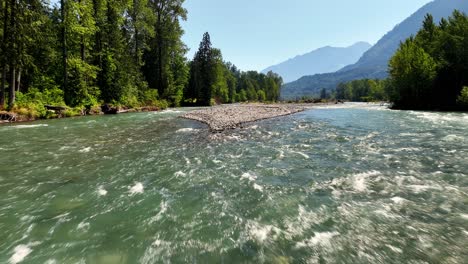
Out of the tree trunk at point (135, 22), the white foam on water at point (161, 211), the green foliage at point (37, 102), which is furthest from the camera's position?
the tree trunk at point (135, 22)

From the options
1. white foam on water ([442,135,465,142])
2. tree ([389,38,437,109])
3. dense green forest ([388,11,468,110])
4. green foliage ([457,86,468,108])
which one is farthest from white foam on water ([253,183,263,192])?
tree ([389,38,437,109])

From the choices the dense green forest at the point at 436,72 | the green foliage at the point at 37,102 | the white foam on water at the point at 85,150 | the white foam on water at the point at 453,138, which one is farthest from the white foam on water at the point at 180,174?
the dense green forest at the point at 436,72

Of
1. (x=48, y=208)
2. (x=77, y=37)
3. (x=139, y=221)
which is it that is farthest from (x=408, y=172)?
(x=77, y=37)

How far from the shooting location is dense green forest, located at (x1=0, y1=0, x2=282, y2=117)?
89.4ft

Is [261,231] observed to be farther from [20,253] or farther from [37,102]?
[37,102]

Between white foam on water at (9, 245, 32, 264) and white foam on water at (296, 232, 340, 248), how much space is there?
15.7 ft

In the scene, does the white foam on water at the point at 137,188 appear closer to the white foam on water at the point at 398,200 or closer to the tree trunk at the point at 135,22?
the white foam on water at the point at 398,200

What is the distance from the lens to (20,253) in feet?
16.1

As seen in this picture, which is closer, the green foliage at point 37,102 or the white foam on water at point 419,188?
the white foam on water at point 419,188

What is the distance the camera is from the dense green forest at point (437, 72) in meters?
42.6

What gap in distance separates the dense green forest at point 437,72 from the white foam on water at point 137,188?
45.5m

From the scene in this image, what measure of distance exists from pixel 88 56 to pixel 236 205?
39704 mm

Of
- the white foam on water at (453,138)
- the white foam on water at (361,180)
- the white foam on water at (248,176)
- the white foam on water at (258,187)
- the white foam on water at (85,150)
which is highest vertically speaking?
the white foam on water at (453,138)

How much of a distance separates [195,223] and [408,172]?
7.21 meters
